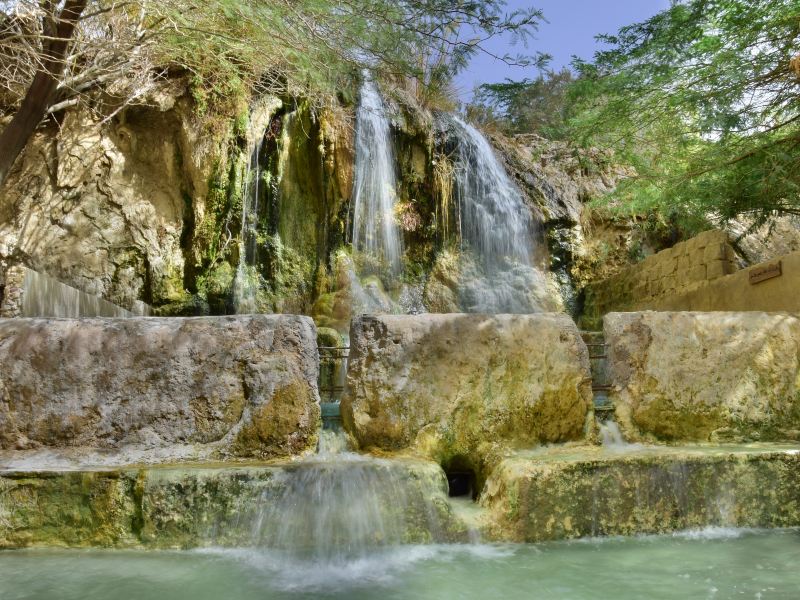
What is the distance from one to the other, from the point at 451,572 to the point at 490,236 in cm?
682

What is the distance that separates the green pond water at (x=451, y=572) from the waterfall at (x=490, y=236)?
19.0 feet

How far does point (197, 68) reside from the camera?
8055 millimetres

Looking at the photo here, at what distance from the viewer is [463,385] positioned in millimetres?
3707

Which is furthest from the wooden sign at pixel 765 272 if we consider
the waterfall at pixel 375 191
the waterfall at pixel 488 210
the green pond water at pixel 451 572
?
the waterfall at pixel 375 191

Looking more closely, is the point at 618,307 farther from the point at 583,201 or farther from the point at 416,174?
the point at 416,174

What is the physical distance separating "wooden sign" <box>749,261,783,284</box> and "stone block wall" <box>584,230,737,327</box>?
2.92ft

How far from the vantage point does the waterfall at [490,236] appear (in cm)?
879

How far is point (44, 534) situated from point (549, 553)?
244 cm

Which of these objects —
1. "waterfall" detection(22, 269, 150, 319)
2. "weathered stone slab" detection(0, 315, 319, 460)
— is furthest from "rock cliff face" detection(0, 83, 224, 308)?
"weathered stone slab" detection(0, 315, 319, 460)

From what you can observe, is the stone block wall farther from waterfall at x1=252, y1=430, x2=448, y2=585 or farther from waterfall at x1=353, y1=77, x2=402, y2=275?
waterfall at x1=252, y1=430, x2=448, y2=585

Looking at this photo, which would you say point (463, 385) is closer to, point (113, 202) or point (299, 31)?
point (299, 31)

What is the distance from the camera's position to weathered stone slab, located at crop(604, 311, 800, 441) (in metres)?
3.94

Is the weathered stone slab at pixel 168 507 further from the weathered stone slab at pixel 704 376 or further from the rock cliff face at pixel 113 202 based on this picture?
the rock cliff face at pixel 113 202

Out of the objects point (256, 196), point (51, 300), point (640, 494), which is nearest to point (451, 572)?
point (640, 494)
